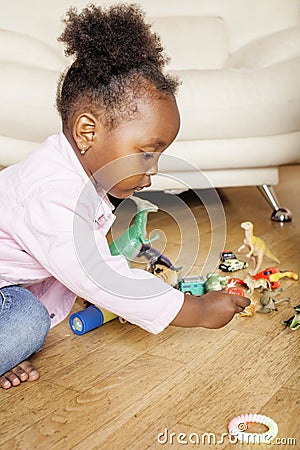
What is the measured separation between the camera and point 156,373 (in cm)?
98

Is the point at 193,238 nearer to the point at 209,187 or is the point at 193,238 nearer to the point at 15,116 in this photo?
the point at 209,187

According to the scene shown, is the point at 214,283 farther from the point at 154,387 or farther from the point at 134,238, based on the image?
the point at 154,387

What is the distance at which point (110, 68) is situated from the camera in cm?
96

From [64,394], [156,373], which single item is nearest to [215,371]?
[156,373]

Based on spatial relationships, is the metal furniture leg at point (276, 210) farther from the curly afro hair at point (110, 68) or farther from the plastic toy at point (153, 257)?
the curly afro hair at point (110, 68)

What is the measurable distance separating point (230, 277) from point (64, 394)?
54 centimetres

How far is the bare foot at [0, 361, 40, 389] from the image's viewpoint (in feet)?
3.15

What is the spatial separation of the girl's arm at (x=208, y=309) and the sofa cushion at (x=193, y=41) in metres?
1.29

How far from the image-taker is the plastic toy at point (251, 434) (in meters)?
0.79

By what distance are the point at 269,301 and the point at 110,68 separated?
1.68 ft

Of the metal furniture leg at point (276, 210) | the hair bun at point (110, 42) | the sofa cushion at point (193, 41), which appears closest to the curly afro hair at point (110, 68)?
the hair bun at point (110, 42)

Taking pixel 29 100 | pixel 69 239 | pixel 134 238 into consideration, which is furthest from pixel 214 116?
pixel 69 239

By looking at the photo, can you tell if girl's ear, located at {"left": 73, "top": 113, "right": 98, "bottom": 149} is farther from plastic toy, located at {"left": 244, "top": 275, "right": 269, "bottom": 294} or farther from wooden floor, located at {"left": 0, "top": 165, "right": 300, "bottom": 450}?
plastic toy, located at {"left": 244, "top": 275, "right": 269, "bottom": 294}

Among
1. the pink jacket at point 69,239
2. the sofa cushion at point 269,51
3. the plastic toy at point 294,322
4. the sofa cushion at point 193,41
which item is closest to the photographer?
the pink jacket at point 69,239
